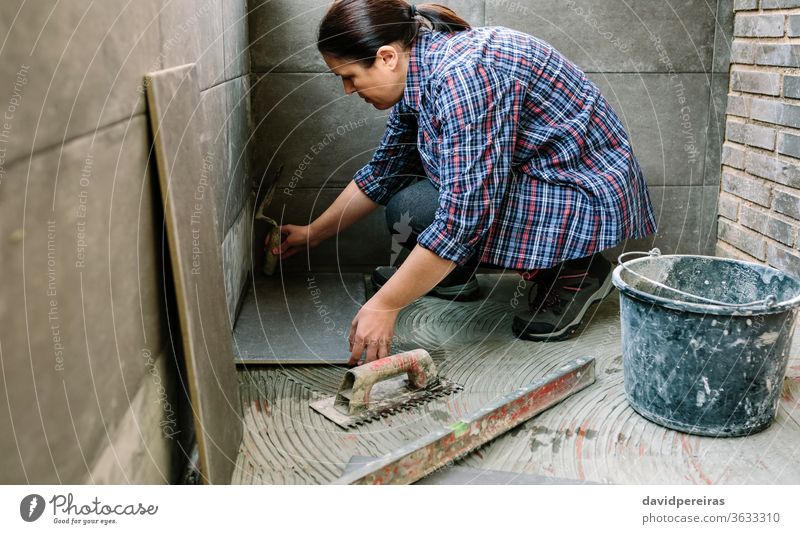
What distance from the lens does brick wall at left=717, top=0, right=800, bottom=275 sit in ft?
6.91

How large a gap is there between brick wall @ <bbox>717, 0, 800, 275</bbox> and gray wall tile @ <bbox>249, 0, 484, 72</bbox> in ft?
2.78

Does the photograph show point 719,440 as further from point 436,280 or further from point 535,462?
point 436,280

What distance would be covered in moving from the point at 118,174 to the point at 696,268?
1.27m

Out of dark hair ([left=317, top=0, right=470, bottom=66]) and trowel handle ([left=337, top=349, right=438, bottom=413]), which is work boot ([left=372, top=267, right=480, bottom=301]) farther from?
dark hair ([left=317, top=0, right=470, bottom=66])

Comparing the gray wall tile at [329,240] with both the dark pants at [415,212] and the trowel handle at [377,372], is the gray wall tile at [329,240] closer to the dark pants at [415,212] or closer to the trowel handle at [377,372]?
the dark pants at [415,212]

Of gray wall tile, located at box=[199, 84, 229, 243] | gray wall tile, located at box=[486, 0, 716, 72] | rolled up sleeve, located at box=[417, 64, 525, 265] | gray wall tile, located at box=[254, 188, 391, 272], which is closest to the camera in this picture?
gray wall tile, located at box=[199, 84, 229, 243]

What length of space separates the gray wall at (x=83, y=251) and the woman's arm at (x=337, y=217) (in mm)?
915

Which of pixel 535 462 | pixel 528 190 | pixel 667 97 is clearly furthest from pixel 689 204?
pixel 535 462

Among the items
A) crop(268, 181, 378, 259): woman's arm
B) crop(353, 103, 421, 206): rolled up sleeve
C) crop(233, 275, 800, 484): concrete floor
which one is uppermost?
crop(353, 103, 421, 206): rolled up sleeve

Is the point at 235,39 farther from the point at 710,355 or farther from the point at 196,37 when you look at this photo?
the point at 710,355

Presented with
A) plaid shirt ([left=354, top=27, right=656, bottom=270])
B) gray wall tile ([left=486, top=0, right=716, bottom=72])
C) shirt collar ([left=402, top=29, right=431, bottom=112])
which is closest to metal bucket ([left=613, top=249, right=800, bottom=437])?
plaid shirt ([left=354, top=27, right=656, bottom=270])

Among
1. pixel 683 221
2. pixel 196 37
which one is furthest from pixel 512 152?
pixel 683 221

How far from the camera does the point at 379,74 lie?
171 centimetres

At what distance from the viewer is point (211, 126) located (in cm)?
166
